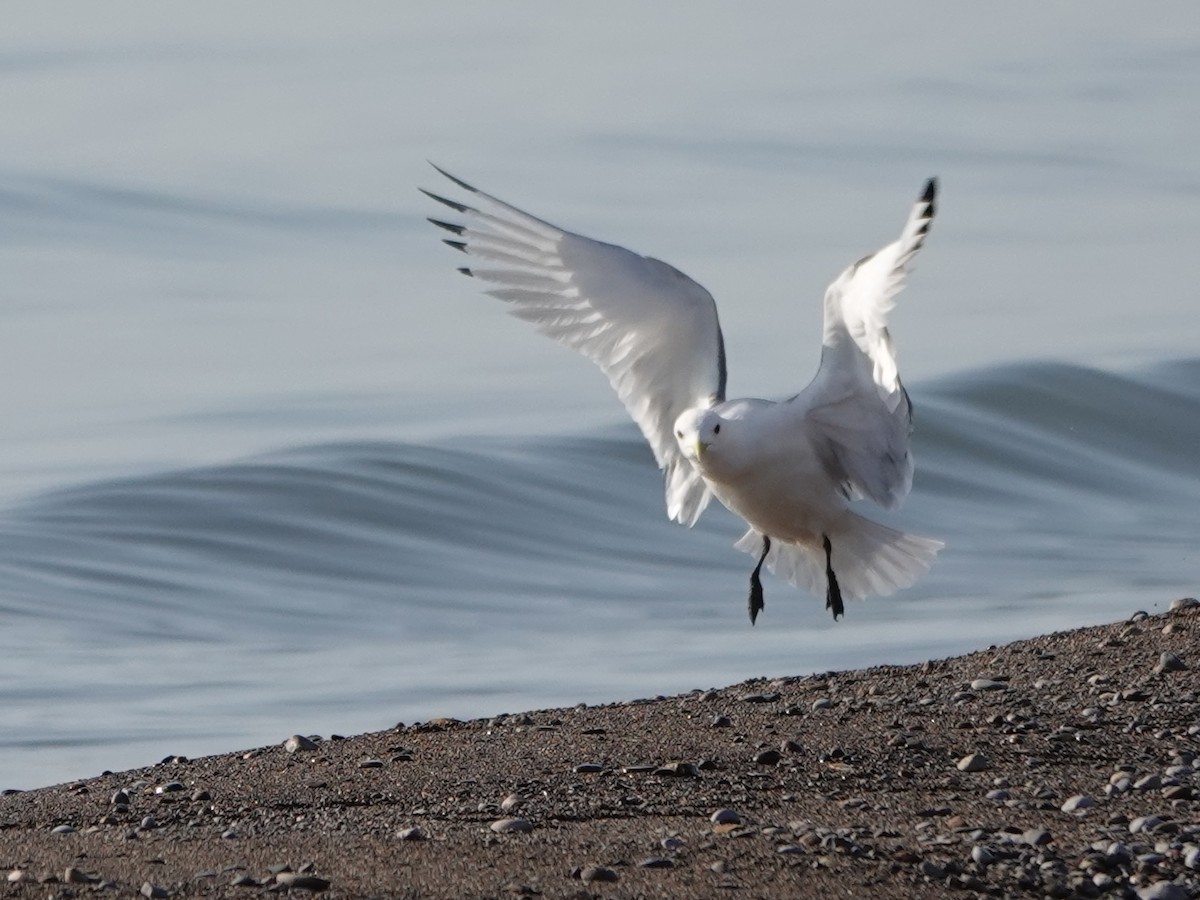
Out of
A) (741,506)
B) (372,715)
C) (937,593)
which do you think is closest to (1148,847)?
(741,506)

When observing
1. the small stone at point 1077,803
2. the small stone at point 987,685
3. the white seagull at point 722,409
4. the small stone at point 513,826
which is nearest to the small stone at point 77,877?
the small stone at point 513,826

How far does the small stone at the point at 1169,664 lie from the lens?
820 centimetres

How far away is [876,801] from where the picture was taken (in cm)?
667

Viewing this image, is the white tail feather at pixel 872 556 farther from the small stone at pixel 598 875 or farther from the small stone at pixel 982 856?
the small stone at pixel 598 875

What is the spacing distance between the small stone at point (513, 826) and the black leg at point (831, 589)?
406 centimetres

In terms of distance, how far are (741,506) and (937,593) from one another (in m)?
6.11

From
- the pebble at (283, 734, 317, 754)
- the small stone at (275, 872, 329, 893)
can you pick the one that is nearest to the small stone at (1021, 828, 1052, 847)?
the small stone at (275, 872, 329, 893)

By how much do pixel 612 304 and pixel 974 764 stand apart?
357 centimetres

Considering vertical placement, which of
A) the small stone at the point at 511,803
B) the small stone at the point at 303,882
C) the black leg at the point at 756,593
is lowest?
the black leg at the point at 756,593

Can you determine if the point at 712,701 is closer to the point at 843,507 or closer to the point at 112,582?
the point at 843,507

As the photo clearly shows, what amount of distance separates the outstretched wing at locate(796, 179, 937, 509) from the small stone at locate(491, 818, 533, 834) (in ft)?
9.28

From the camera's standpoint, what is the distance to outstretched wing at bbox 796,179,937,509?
868 cm

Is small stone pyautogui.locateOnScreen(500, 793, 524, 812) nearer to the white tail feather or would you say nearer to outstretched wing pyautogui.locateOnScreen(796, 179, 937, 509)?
outstretched wing pyautogui.locateOnScreen(796, 179, 937, 509)

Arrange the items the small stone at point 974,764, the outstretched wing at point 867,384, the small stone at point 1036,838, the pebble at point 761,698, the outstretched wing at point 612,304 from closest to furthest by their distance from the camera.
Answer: the small stone at point 1036,838
the small stone at point 974,764
the pebble at point 761,698
the outstretched wing at point 867,384
the outstretched wing at point 612,304
